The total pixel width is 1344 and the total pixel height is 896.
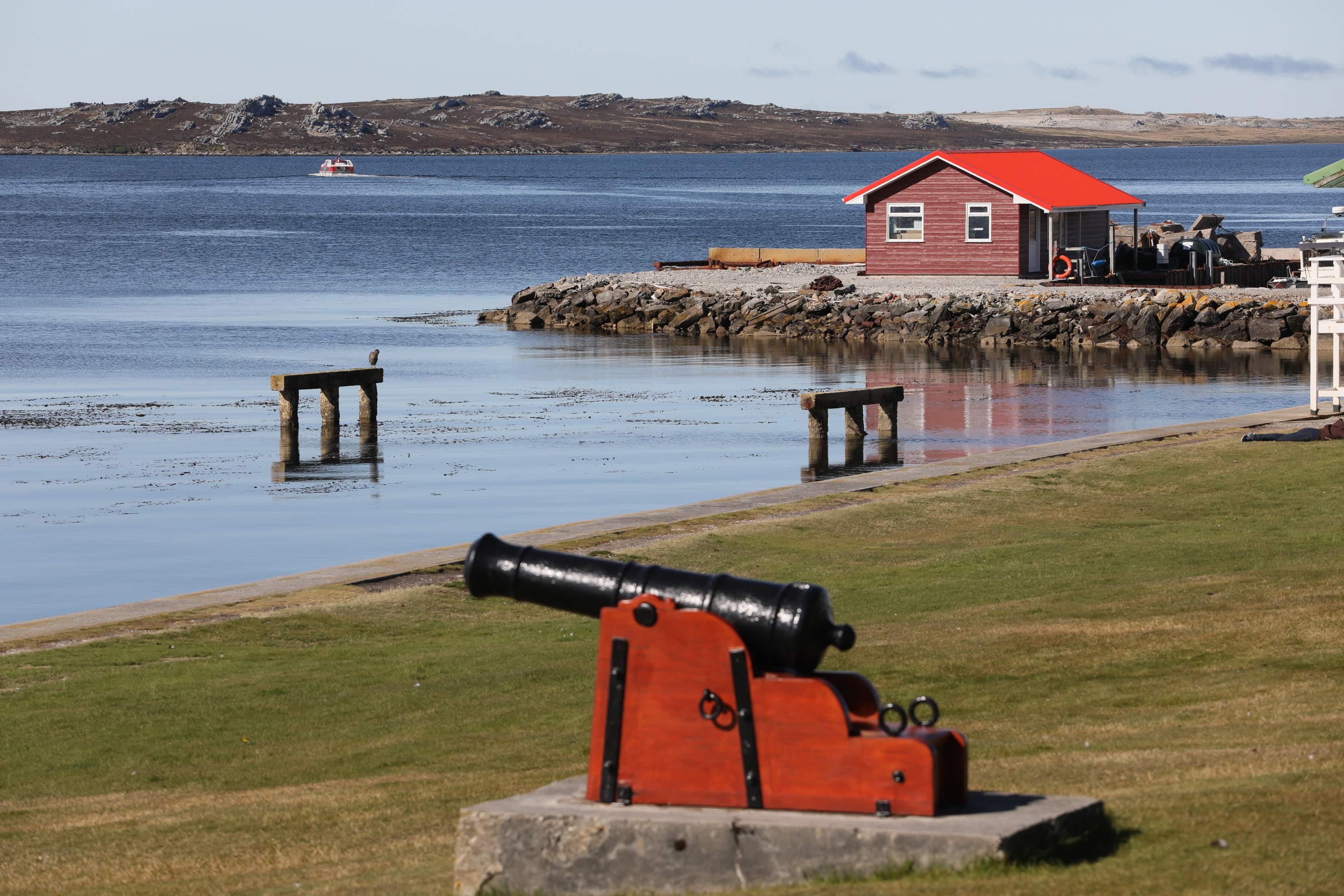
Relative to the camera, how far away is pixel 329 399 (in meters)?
34.0

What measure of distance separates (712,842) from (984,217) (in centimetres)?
5280

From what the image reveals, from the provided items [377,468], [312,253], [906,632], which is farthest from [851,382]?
[312,253]

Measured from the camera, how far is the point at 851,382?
146ft

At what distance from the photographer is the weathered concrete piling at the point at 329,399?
1286 inches

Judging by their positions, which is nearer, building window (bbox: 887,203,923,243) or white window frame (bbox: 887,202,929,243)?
white window frame (bbox: 887,202,929,243)

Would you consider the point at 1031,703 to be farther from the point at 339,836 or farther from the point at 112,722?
the point at 112,722

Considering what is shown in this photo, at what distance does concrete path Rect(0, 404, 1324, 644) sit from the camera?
1612 centimetres

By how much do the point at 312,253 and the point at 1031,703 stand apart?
10242cm

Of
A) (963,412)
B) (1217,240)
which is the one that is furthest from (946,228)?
(963,412)

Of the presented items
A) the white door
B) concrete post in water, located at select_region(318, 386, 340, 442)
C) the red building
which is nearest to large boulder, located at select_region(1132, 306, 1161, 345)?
the red building

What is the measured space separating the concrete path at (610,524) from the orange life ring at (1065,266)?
29889mm

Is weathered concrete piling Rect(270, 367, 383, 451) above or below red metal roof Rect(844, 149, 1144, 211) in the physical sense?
below

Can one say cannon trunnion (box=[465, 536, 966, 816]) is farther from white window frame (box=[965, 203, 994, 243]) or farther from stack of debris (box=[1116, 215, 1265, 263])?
stack of debris (box=[1116, 215, 1265, 263])

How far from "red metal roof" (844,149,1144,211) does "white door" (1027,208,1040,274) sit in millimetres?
1190
